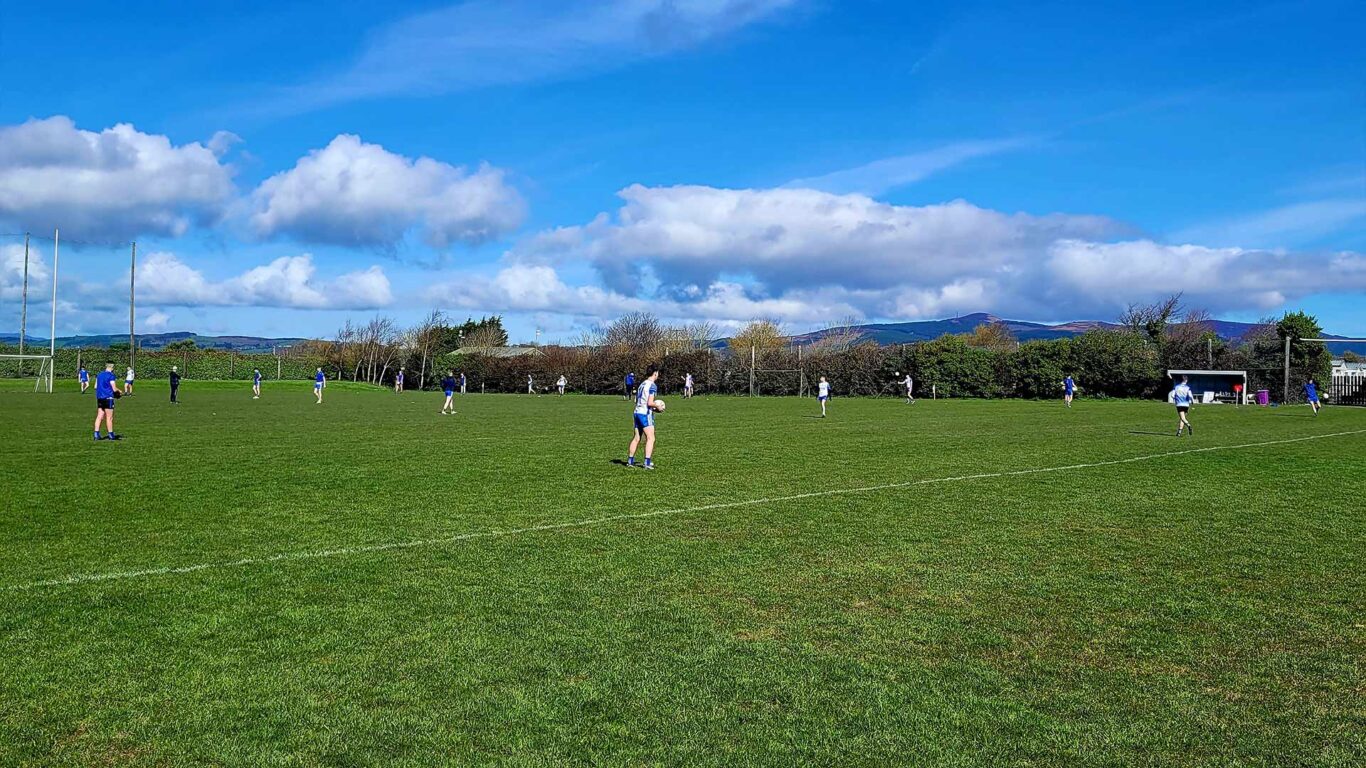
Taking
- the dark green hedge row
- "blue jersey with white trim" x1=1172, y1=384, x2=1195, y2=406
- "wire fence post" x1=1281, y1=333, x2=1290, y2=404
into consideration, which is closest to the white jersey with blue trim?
"blue jersey with white trim" x1=1172, y1=384, x2=1195, y2=406

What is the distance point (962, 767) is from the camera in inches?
178

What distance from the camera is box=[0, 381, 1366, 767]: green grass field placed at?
4.84 m

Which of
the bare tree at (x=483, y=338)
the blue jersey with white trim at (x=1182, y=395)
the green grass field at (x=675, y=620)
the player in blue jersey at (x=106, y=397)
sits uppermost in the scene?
the bare tree at (x=483, y=338)

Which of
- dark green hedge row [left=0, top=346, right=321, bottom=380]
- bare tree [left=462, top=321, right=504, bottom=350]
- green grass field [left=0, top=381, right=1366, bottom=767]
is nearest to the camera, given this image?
green grass field [left=0, top=381, right=1366, bottom=767]

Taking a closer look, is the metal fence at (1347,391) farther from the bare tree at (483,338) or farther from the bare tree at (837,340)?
the bare tree at (483,338)

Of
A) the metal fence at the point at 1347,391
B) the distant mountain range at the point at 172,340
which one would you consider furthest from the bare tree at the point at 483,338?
the metal fence at the point at 1347,391

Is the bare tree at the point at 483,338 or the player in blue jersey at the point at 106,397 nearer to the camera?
the player in blue jersey at the point at 106,397

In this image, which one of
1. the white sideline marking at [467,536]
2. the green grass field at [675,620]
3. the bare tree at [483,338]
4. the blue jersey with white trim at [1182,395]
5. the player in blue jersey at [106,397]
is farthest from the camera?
the bare tree at [483,338]

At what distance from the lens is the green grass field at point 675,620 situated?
15.9 ft

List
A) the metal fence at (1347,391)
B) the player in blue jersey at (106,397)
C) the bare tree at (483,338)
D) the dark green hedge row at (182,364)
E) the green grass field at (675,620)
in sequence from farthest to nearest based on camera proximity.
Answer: the bare tree at (483,338)
the dark green hedge row at (182,364)
the metal fence at (1347,391)
the player in blue jersey at (106,397)
the green grass field at (675,620)

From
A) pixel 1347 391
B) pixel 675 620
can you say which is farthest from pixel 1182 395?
pixel 1347 391

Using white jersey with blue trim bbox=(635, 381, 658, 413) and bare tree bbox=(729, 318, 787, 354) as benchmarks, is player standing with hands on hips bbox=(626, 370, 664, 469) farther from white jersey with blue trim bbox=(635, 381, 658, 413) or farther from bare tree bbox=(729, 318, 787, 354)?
bare tree bbox=(729, 318, 787, 354)

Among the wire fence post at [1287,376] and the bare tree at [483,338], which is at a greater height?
the bare tree at [483,338]

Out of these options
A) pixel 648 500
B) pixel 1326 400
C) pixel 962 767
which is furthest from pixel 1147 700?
A: pixel 1326 400
